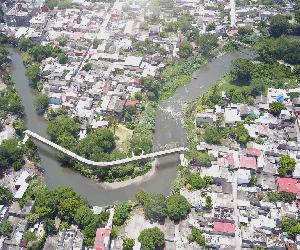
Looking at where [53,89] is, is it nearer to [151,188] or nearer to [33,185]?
[33,185]

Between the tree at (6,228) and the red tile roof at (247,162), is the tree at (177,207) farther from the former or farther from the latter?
the tree at (6,228)

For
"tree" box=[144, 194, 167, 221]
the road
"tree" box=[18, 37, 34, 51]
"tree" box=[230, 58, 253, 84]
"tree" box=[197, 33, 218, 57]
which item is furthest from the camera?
"tree" box=[18, 37, 34, 51]

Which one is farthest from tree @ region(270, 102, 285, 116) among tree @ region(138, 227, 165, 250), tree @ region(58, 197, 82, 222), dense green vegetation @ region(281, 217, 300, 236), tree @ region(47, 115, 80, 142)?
tree @ region(58, 197, 82, 222)

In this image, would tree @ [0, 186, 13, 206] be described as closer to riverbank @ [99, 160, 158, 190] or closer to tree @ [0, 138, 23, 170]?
tree @ [0, 138, 23, 170]

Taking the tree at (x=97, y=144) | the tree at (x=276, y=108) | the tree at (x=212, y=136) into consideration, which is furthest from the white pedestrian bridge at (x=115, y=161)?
the tree at (x=276, y=108)

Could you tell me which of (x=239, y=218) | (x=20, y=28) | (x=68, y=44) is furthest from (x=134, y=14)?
(x=239, y=218)

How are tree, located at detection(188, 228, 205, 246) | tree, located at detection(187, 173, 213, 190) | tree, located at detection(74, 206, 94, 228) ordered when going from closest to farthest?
tree, located at detection(188, 228, 205, 246) → tree, located at detection(74, 206, 94, 228) → tree, located at detection(187, 173, 213, 190)
